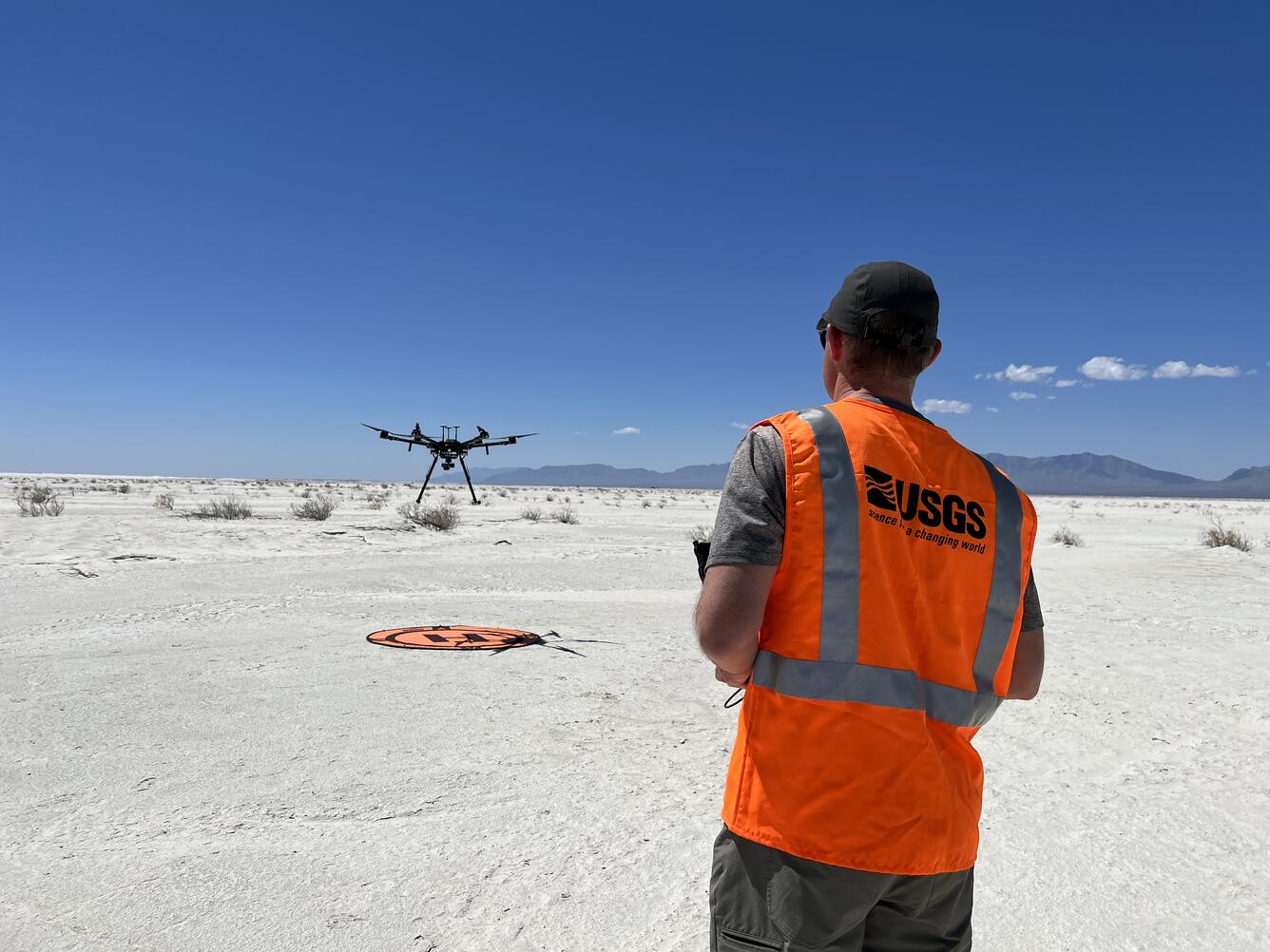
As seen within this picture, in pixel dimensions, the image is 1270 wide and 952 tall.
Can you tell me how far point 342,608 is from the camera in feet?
26.6

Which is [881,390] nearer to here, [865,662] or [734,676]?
[865,662]

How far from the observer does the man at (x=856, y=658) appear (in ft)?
4.73

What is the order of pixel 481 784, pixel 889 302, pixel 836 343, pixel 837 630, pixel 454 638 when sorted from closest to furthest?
pixel 837 630
pixel 889 302
pixel 836 343
pixel 481 784
pixel 454 638

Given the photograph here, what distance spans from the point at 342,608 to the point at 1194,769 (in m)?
7.54

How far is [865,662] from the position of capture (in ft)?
4.74

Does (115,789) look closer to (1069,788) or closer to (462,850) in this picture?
(462,850)

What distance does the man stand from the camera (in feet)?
4.73

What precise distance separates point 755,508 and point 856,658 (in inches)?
14.0

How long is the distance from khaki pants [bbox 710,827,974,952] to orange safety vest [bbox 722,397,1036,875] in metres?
0.05

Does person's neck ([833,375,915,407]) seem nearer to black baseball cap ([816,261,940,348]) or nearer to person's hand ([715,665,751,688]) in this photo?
black baseball cap ([816,261,940,348])

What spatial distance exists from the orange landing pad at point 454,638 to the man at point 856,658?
5.29 meters

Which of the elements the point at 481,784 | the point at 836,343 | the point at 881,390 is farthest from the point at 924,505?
the point at 481,784

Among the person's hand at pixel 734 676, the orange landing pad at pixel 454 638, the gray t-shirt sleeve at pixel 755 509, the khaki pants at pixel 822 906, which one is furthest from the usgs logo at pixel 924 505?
the orange landing pad at pixel 454 638

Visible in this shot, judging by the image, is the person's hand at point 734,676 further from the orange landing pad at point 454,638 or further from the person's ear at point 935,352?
the orange landing pad at point 454,638
